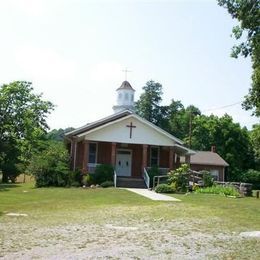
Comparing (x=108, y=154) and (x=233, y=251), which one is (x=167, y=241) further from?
(x=108, y=154)

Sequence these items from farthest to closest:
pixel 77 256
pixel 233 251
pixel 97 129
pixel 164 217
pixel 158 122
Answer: pixel 158 122 < pixel 97 129 < pixel 164 217 < pixel 233 251 < pixel 77 256

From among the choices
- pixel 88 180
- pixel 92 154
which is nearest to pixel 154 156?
pixel 92 154

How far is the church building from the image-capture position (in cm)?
3988

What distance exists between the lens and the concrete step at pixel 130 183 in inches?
1506

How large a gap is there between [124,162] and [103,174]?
4.62 metres

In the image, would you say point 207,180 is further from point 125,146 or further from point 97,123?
point 97,123

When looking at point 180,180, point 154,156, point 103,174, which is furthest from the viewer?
point 154,156

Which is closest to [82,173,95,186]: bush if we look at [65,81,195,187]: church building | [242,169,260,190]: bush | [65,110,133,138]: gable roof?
[65,81,195,187]: church building

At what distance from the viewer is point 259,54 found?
62.4 ft

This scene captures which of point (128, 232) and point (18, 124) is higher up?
point (18, 124)

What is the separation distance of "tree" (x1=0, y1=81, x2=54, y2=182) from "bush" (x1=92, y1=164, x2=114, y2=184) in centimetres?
2063

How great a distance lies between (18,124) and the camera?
60.2 meters

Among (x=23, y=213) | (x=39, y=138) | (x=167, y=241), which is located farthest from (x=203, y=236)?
(x=39, y=138)

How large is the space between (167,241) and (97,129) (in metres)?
27.5
